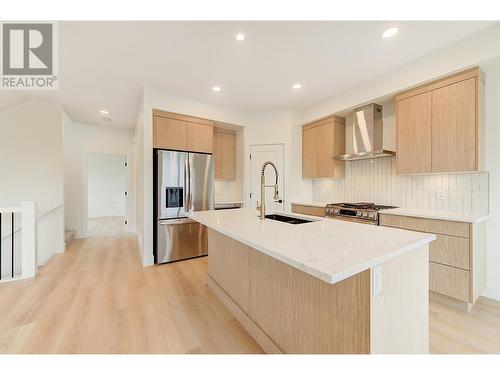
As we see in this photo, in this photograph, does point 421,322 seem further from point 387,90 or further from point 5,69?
point 5,69

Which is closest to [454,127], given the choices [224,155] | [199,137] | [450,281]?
[450,281]

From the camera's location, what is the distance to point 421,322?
1.31m

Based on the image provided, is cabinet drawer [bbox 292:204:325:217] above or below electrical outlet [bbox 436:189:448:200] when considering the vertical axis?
below

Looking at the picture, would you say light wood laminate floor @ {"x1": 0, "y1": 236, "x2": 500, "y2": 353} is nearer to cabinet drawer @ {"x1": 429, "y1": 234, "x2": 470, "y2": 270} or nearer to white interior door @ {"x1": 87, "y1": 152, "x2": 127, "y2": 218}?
cabinet drawer @ {"x1": 429, "y1": 234, "x2": 470, "y2": 270}

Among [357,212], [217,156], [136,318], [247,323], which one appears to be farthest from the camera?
[217,156]

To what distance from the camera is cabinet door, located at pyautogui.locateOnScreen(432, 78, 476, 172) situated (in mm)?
2201

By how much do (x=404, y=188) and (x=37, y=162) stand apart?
19.7 feet

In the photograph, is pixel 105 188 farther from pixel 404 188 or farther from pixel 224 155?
pixel 404 188

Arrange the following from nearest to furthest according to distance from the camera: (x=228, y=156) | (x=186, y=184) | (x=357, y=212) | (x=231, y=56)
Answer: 1. (x=231, y=56)
2. (x=357, y=212)
3. (x=186, y=184)
4. (x=228, y=156)

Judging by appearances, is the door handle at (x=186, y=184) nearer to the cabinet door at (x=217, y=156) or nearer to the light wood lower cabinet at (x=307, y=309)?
the cabinet door at (x=217, y=156)

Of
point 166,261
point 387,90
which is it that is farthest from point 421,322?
point 166,261

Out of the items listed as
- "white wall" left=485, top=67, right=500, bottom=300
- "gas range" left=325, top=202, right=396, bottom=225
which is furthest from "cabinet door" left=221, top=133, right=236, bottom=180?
"white wall" left=485, top=67, right=500, bottom=300

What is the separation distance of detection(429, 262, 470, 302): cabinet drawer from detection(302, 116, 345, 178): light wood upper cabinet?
1885 millimetres

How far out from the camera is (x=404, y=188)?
3.04 meters
